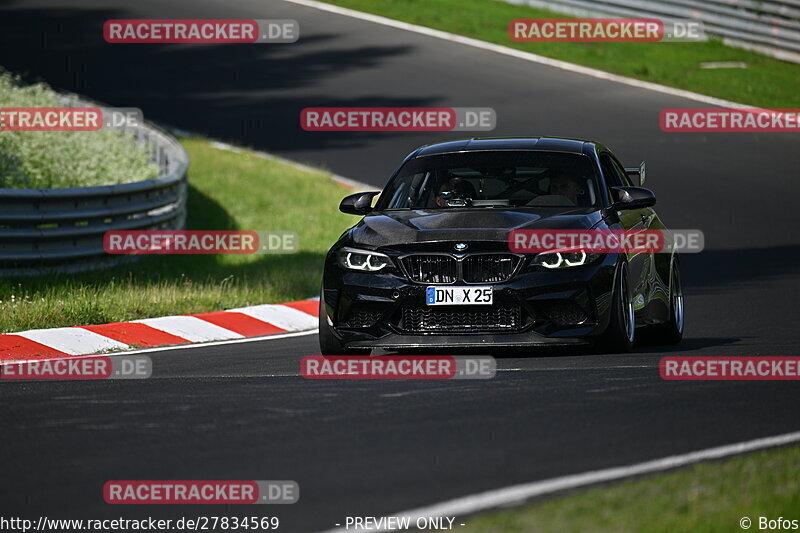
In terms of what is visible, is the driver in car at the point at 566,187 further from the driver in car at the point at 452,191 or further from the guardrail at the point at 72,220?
the guardrail at the point at 72,220

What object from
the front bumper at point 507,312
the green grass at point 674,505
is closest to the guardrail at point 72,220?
the front bumper at point 507,312

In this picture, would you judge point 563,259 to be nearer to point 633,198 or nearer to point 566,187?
point 633,198

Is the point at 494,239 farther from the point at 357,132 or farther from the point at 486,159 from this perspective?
the point at 357,132

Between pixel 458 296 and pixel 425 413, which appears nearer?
pixel 425 413

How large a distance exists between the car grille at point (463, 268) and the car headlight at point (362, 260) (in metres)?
0.16

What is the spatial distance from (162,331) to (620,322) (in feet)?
13.8

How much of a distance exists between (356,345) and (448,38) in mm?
23094

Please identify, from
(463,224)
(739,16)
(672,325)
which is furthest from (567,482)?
(739,16)

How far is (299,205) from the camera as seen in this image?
21469 mm

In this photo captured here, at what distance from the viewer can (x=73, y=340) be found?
38.9ft

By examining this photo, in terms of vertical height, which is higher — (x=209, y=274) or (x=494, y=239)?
(x=494, y=239)

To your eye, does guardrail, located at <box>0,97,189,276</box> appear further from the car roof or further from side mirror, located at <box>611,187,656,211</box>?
side mirror, located at <box>611,187,656,211</box>

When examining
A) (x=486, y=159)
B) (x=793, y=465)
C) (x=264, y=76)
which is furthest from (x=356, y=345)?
(x=264, y=76)

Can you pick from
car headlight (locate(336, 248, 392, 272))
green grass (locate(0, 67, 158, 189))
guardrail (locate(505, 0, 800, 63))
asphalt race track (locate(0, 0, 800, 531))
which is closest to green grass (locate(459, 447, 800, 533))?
asphalt race track (locate(0, 0, 800, 531))
